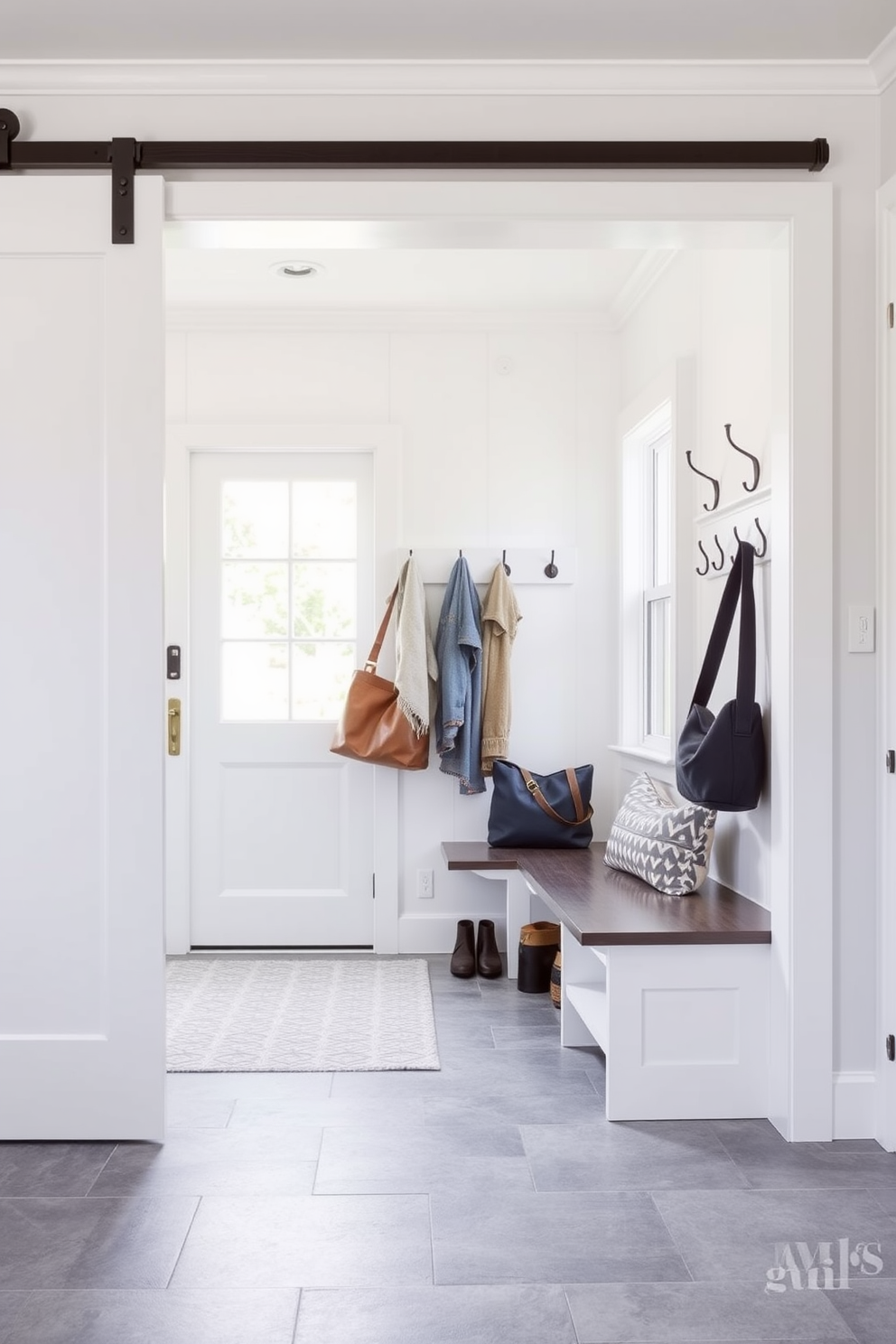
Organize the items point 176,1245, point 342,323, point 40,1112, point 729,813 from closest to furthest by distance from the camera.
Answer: point 176,1245
point 40,1112
point 729,813
point 342,323

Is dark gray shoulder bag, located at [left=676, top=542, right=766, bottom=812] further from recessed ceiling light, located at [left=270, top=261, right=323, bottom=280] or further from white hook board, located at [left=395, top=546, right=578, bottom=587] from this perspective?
recessed ceiling light, located at [left=270, top=261, right=323, bottom=280]

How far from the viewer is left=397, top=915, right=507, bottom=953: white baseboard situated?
4.38 m

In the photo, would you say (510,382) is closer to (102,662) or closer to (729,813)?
(729,813)

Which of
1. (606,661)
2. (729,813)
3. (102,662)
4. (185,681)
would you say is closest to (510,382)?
(606,661)

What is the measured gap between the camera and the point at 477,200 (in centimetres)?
260

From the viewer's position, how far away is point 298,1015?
355 cm

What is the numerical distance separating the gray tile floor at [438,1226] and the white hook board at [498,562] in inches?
79.6

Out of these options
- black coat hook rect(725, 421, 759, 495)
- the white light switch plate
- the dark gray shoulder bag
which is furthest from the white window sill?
the white light switch plate

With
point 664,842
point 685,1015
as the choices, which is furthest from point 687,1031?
point 664,842

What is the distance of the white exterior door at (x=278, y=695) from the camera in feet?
14.5

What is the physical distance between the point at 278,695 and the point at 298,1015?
1351 millimetres

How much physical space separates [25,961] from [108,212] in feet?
5.59

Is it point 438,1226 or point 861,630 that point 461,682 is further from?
point 438,1226

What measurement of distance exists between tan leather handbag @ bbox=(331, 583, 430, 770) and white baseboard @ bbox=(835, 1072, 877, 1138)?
6.55ft
